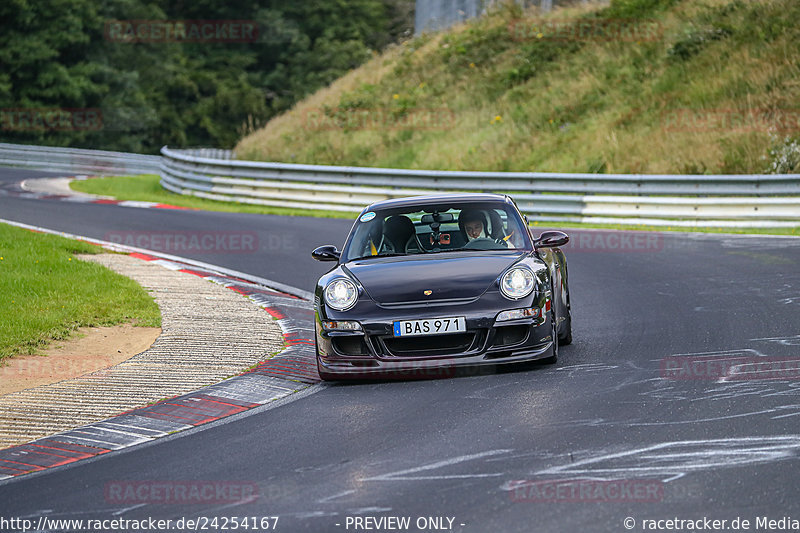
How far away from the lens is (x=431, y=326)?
791 centimetres

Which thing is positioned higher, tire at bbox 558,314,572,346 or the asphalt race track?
tire at bbox 558,314,572,346

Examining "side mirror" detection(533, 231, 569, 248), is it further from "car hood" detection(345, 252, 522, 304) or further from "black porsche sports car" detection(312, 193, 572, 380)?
"car hood" detection(345, 252, 522, 304)

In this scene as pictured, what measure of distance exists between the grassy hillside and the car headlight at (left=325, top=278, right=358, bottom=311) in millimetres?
15698

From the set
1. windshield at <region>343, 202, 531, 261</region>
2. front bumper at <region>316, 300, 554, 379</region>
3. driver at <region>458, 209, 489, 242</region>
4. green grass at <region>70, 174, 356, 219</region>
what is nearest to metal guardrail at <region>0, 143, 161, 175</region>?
green grass at <region>70, 174, 356, 219</region>

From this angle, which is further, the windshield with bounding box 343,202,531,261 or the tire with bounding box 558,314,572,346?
the tire with bounding box 558,314,572,346

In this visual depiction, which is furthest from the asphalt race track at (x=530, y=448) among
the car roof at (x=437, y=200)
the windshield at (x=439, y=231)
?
the car roof at (x=437, y=200)

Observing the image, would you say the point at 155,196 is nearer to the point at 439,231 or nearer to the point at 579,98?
the point at 579,98

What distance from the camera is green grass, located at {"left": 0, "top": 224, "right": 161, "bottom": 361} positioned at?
1015 cm

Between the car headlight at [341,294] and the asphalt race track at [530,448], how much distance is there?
61cm

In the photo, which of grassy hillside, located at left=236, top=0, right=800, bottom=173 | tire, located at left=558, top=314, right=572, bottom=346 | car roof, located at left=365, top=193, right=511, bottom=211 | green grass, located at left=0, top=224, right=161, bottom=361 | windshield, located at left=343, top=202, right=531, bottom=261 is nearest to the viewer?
windshield, located at left=343, top=202, right=531, bottom=261

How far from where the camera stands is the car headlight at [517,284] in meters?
8.06

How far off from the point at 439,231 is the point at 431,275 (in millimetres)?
1059

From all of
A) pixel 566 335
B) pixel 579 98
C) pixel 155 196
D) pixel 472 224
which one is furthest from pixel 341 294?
pixel 579 98

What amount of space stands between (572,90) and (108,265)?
731 inches
